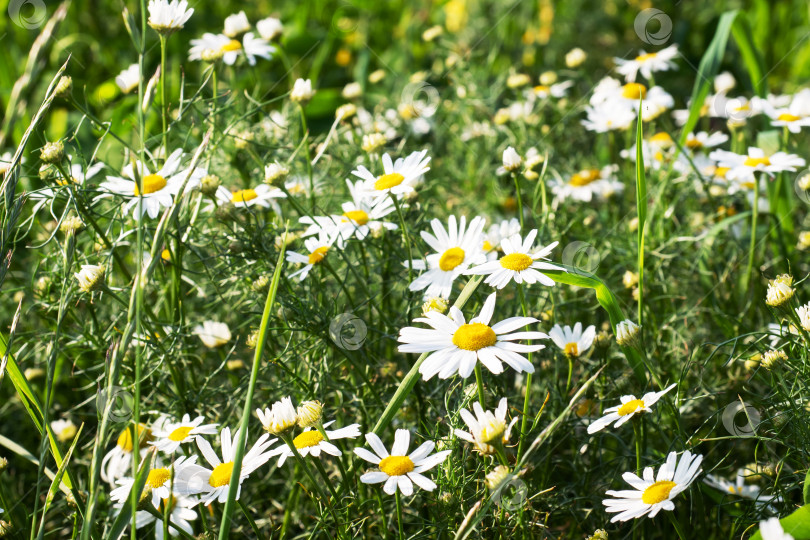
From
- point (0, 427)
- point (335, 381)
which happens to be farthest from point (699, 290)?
point (0, 427)

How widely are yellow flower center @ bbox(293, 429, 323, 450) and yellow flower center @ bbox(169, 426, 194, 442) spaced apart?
0.55ft

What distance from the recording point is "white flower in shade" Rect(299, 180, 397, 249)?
1156mm

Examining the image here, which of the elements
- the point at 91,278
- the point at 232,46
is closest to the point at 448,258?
the point at 91,278

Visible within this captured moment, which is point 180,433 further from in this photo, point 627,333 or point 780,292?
point 780,292

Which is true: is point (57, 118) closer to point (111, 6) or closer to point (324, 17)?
point (111, 6)

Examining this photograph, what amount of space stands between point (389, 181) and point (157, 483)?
0.52 meters

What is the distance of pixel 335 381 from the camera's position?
3.91ft

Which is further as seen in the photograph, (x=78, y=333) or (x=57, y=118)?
(x=57, y=118)

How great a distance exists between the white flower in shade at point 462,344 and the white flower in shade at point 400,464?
10 cm

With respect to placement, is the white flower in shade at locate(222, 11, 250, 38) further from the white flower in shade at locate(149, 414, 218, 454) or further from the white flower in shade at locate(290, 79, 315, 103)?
the white flower in shade at locate(149, 414, 218, 454)

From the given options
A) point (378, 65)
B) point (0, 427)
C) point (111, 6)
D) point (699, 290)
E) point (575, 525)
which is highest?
point (111, 6)

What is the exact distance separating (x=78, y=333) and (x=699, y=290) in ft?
3.87

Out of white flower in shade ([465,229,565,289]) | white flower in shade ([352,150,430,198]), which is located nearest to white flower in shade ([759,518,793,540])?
white flower in shade ([465,229,565,289])

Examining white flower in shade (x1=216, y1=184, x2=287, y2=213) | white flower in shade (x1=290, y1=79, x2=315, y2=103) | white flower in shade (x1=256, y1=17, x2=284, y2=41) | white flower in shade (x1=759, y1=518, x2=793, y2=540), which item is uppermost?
white flower in shade (x1=256, y1=17, x2=284, y2=41)
